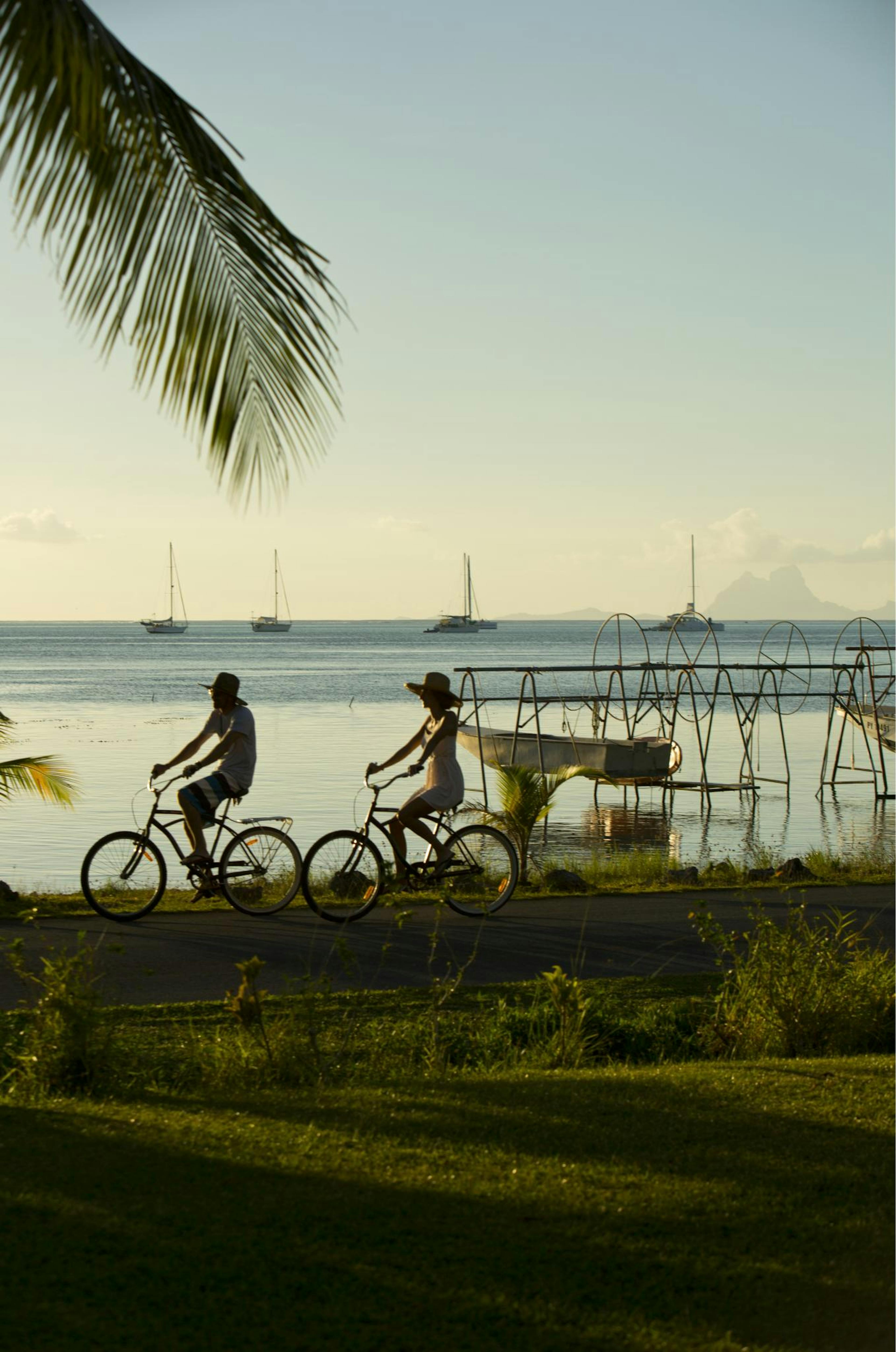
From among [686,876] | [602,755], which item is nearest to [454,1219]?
[686,876]

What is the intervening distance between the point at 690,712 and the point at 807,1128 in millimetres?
51591

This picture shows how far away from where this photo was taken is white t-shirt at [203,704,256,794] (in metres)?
10.2

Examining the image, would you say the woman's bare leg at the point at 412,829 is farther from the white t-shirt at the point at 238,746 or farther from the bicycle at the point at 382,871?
the white t-shirt at the point at 238,746

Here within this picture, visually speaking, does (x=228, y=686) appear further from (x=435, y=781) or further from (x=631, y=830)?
(x=631, y=830)

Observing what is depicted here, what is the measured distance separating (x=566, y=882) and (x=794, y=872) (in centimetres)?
251

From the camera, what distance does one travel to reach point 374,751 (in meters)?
33.9

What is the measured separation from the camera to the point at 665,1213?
4.16 metres

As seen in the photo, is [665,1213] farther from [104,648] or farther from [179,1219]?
[104,648]

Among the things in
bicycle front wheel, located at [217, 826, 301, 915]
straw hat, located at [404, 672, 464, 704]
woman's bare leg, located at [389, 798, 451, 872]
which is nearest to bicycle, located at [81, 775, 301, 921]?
bicycle front wheel, located at [217, 826, 301, 915]

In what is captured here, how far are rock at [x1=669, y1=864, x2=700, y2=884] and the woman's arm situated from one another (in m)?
3.47

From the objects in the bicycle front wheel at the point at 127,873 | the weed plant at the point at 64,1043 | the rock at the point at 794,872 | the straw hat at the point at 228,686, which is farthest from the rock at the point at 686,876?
the weed plant at the point at 64,1043

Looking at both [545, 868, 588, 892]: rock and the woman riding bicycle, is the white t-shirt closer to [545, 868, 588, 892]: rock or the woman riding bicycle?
the woman riding bicycle

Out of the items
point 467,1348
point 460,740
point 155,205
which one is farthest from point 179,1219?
point 460,740

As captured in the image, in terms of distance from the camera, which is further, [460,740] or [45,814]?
[460,740]
